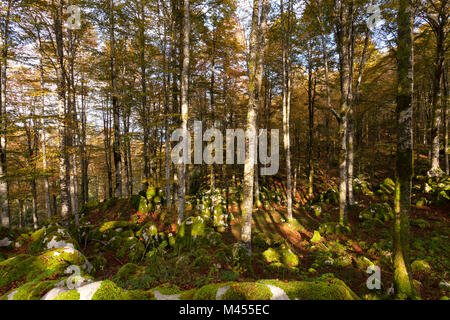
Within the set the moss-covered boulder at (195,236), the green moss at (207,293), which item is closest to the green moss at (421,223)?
the moss-covered boulder at (195,236)

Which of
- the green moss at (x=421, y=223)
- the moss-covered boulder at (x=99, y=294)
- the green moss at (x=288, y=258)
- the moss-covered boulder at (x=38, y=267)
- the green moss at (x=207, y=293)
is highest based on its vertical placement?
the moss-covered boulder at (x=99, y=294)

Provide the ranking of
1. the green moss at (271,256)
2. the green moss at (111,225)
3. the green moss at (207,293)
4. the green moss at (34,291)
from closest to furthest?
the green moss at (207,293), the green moss at (34,291), the green moss at (271,256), the green moss at (111,225)

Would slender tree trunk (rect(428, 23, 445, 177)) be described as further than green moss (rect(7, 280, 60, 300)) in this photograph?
Yes

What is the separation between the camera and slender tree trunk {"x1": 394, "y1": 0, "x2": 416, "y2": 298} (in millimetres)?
4152

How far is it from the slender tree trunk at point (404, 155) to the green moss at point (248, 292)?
148 inches

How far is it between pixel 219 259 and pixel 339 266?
456cm

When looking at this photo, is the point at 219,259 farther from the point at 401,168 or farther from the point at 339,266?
the point at 401,168

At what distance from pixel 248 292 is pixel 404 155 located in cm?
476

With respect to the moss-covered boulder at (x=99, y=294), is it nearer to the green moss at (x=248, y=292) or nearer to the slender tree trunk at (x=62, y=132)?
the green moss at (x=248, y=292)

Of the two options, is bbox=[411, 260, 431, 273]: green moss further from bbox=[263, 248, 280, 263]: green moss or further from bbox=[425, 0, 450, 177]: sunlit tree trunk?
bbox=[425, 0, 450, 177]: sunlit tree trunk

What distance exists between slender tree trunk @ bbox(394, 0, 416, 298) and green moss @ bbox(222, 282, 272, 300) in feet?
12.3

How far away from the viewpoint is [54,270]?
4.66 metres

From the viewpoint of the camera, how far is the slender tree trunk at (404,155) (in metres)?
4.15

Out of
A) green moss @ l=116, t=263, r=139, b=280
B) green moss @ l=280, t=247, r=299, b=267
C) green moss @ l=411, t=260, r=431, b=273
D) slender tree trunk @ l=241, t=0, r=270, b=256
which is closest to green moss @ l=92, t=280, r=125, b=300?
green moss @ l=116, t=263, r=139, b=280
